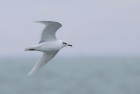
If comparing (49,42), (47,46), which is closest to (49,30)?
(49,42)

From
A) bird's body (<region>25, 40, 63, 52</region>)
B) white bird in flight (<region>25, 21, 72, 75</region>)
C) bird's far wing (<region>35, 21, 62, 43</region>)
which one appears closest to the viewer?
bird's far wing (<region>35, 21, 62, 43</region>)

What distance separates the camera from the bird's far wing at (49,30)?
2038 cm

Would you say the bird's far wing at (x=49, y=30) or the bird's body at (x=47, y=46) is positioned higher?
the bird's far wing at (x=49, y=30)

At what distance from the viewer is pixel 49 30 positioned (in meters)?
20.9

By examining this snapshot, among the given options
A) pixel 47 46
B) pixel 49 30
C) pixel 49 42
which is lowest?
pixel 47 46

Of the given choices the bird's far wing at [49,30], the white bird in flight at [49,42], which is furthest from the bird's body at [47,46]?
the bird's far wing at [49,30]

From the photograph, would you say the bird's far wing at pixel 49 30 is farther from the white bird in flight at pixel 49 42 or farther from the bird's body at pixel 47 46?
the bird's body at pixel 47 46

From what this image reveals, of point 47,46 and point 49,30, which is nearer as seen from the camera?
point 49,30

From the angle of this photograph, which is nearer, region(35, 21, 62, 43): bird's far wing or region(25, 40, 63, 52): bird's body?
region(35, 21, 62, 43): bird's far wing

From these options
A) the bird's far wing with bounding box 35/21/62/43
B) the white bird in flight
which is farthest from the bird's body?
the bird's far wing with bounding box 35/21/62/43

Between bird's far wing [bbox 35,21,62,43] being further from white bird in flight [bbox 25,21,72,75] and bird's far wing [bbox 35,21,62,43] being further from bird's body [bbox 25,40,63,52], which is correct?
bird's body [bbox 25,40,63,52]

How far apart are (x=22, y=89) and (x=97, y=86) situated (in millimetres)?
10423

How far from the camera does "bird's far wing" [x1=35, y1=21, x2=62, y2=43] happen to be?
802 inches

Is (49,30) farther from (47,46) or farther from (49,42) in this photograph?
(47,46)
